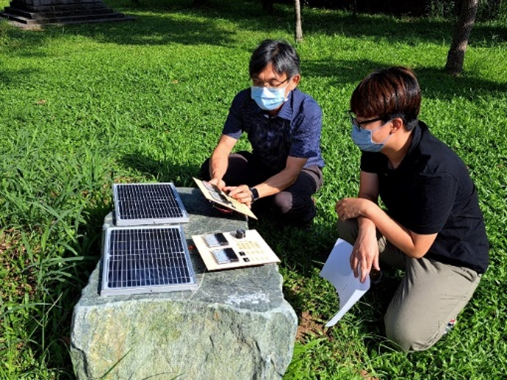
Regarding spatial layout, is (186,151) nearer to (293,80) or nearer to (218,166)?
(218,166)

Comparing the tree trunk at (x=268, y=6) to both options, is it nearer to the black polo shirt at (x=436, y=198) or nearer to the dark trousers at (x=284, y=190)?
the dark trousers at (x=284, y=190)

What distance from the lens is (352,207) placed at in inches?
100

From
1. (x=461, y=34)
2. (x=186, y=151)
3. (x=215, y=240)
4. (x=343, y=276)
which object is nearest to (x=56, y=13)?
(x=461, y=34)

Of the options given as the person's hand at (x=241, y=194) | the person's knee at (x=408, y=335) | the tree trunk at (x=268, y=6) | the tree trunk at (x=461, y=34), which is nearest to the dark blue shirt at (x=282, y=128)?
the person's hand at (x=241, y=194)

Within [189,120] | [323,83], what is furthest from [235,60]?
[189,120]

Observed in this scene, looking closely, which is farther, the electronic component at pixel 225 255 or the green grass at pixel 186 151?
the green grass at pixel 186 151

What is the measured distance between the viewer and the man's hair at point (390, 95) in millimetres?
2232

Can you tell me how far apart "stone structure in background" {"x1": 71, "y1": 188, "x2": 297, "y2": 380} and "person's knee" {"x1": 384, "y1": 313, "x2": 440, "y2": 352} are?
2.28 ft

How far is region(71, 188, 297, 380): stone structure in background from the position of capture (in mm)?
2002

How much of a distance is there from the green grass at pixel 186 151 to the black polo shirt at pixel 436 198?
0.45m

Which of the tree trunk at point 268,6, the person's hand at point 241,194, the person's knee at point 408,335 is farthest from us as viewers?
the tree trunk at point 268,6

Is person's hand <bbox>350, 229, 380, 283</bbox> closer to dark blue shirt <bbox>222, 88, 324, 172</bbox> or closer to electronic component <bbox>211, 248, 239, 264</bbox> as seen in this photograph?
electronic component <bbox>211, 248, 239, 264</bbox>

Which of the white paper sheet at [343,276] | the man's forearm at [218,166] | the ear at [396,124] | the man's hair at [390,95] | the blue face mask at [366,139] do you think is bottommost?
the white paper sheet at [343,276]

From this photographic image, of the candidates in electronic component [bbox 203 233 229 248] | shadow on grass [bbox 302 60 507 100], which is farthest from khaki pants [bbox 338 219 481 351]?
shadow on grass [bbox 302 60 507 100]
